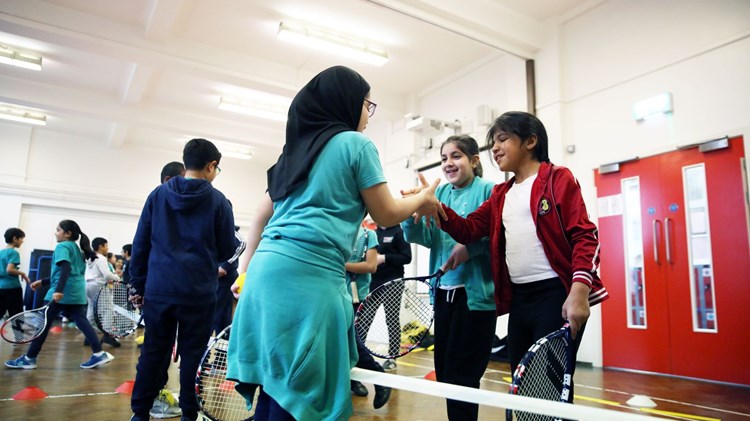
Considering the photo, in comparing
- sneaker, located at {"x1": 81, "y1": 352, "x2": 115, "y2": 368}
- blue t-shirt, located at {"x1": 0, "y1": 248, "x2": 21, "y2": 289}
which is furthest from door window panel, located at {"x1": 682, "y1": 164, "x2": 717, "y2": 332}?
blue t-shirt, located at {"x1": 0, "y1": 248, "x2": 21, "y2": 289}

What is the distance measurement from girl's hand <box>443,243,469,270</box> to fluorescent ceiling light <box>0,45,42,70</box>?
1053cm

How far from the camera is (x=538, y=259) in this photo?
2.06m

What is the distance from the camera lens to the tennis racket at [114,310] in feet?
14.2

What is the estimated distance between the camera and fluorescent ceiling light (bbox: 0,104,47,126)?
41.5ft

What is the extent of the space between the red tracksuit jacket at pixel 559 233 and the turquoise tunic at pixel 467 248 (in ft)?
0.67

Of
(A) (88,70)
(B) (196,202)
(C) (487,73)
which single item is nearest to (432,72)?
(C) (487,73)

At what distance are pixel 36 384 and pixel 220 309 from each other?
1.68m

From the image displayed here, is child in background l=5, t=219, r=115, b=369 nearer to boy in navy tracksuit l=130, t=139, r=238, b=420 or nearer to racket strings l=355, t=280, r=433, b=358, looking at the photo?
boy in navy tracksuit l=130, t=139, r=238, b=420

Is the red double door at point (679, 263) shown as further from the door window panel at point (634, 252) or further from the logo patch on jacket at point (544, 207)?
the logo patch on jacket at point (544, 207)

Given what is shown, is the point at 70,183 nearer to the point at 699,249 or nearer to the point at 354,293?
the point at 354,293

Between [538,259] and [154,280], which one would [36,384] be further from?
[538,259]

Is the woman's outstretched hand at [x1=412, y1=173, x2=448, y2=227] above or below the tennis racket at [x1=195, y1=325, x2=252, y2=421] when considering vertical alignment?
above

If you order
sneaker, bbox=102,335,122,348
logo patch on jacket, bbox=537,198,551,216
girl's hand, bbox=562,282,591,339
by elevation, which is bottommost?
sneaker, bbox=102,335,122,348

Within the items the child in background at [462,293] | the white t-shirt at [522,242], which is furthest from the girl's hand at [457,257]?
the white t-shirt at [522,242]
